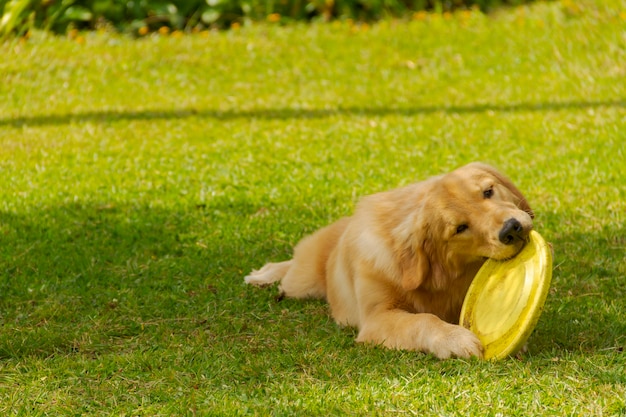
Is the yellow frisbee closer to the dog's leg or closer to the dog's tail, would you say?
the dog's leg

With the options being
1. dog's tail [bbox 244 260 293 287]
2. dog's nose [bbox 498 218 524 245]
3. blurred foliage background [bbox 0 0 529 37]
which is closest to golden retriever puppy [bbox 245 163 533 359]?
dog's nose [bbox 498 218 524 245]

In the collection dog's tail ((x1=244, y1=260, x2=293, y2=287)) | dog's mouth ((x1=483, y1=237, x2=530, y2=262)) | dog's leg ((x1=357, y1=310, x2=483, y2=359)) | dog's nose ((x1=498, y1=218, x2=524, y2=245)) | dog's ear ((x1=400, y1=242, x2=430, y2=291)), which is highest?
dog's nose ((x1=498, y1=218, x2=524, y2=245))

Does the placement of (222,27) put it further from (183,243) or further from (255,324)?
(255,324)

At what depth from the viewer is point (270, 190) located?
7551mm

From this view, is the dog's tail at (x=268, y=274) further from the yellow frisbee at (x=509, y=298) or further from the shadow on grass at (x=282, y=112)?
the shadow on grass at (x=282, y=112)

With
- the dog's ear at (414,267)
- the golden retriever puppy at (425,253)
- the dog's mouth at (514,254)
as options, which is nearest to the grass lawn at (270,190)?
the golden retriever puppy at (425,253)

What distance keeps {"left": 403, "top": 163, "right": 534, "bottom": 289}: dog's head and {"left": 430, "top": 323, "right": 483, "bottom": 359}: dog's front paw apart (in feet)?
1.07

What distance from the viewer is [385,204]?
16.4 feet

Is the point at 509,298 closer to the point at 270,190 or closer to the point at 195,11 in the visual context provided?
the point at 270,190

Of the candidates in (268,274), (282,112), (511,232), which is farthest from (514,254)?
(282,112)

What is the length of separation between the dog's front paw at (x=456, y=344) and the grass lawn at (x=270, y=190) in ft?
0.26

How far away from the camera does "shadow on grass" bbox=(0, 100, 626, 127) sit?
9344 millimetres

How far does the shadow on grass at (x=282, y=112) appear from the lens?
934 centimetres

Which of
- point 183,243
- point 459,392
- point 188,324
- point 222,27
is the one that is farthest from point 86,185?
point 222,27
